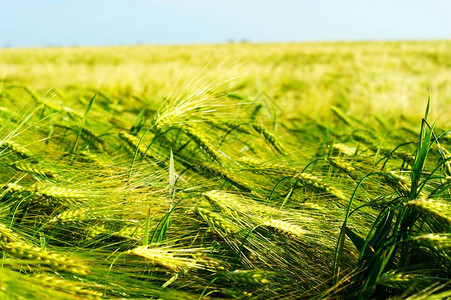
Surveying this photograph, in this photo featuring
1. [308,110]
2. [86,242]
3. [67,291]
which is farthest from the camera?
[308,110]

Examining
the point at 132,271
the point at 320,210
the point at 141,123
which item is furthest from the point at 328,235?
the point at 141,123

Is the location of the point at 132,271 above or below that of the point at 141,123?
below

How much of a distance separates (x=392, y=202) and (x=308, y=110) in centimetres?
349

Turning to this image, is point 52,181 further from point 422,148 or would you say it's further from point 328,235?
point 422,148

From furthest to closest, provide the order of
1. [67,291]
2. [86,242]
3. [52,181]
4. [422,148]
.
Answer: [52,181], [86,242], [422,148], [67,291]

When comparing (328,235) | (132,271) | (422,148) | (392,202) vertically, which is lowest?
(132,271)

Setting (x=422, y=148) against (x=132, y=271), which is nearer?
(x=422, y=148)

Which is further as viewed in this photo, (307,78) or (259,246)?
(307,78)

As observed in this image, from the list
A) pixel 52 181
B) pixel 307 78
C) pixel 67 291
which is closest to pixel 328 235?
pixel 67 291

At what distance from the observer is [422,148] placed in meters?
0.88

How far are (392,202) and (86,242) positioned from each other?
779mm

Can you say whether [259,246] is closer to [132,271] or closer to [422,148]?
[132,271]

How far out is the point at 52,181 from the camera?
1.19 metres

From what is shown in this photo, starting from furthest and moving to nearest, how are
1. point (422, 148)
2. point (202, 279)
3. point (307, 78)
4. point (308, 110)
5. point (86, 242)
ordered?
point (307, 78) < point (308, 110) < point (86, 242) < point (202, 279) < point (422, 148)
